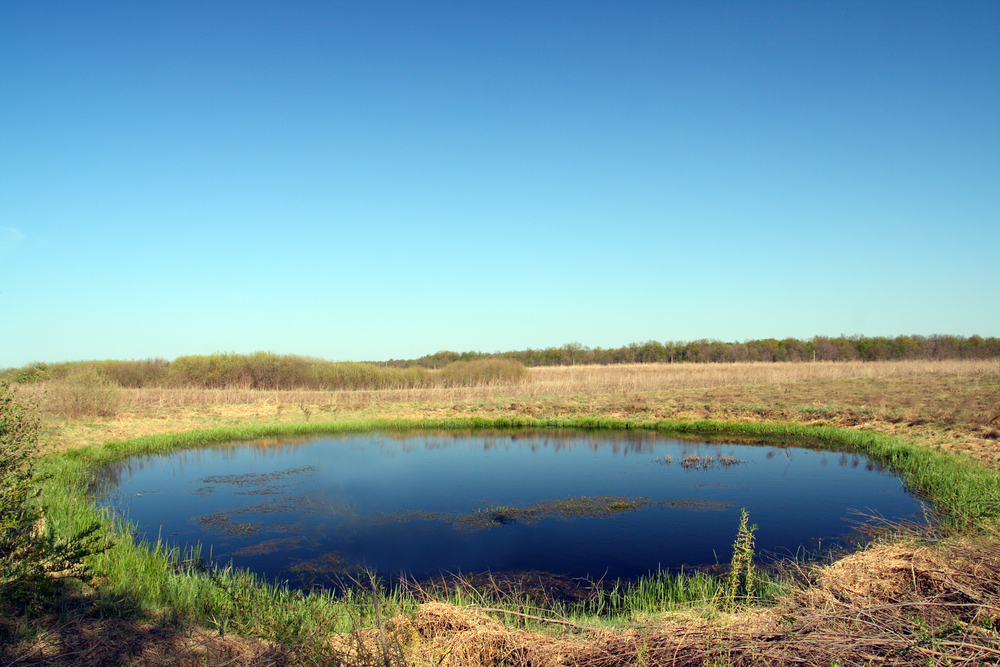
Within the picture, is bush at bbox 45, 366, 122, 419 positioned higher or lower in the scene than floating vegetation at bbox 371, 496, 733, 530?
higher

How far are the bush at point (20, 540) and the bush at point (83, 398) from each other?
21.4m

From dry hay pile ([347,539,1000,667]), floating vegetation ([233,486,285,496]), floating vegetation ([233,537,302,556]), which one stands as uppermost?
dry hay pile ([347,539,1000,667])

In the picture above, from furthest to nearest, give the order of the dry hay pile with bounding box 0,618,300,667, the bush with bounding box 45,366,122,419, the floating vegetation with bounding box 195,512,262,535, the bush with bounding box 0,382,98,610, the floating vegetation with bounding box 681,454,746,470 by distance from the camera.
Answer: the bush with bounding box 45,366,122,419, the floating vegetation with bounding box 681,454,746,470, the floating vegetation with bounding box 195,512,262,535, the bush with bounding box 0,382,98,610, the dry hay pile with bounding box 0,618,300,667

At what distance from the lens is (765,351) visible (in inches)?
3492

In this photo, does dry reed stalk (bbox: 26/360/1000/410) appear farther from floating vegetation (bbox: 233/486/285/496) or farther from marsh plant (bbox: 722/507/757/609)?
marsh plant (bbox: 722/507/757/609)

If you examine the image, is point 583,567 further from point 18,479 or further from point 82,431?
point 82,431

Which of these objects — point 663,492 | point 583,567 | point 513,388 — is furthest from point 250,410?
point 583,567

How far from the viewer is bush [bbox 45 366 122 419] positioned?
23.8m

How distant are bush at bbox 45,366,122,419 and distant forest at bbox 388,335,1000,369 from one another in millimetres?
53679

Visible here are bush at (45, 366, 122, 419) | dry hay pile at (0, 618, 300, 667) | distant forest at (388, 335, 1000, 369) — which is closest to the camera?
dry hay pile at (0, 618, 300, 667)

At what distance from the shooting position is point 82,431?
67.3 ft

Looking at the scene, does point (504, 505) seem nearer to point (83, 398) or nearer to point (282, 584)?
point (282, 584)

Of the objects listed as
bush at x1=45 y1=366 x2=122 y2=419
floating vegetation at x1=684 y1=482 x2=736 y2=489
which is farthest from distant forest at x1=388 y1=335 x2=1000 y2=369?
floating vegetation at x1=684 y1=482 x2=736 y2=489

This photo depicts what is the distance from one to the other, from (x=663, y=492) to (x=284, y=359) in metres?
46.4
